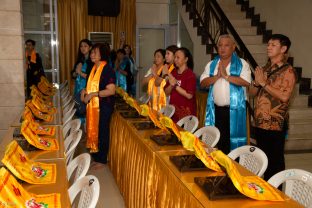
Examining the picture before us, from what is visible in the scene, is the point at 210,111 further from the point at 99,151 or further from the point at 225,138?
the point at 99,151

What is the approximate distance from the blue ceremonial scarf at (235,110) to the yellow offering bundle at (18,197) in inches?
79.0

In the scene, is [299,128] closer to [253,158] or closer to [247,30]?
[247,30]

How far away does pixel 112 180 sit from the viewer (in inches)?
151

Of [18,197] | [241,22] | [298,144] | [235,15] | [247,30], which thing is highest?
[235,15]

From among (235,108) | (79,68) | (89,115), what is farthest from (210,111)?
(79,68)

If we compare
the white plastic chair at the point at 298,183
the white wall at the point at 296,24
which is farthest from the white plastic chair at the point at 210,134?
the white wall at the point at 296,24

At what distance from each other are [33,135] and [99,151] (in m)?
1.70

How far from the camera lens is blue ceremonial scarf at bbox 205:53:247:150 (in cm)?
326

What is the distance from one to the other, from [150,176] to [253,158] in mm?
684

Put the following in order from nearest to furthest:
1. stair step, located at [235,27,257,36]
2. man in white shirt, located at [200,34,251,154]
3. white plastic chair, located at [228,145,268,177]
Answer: white plastic chair, located at [228,145,268,177]
man in white shirt, located at [200,34,251,154]
stair step, located at [235,27,257,36]

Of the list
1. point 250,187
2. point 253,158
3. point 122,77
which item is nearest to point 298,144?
point 253,158

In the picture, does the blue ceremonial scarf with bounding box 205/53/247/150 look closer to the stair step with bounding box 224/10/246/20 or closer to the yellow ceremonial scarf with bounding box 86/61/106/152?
the yellow ceremonial scarf with bounding box 86/61/106/152

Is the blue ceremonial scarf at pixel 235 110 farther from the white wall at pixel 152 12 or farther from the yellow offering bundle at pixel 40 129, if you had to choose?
the white wall at pixel 152 12

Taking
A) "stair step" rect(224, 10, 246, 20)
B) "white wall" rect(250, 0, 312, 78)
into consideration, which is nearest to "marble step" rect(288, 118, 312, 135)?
"white wall" rect(250, 0, 312, 78)
